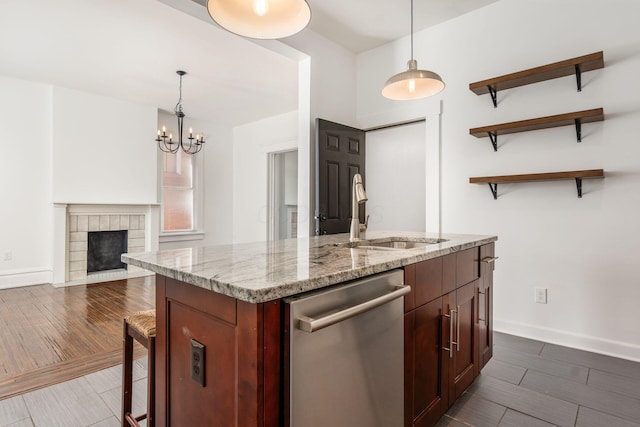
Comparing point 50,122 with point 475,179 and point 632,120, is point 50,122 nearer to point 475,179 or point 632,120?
point 475,179

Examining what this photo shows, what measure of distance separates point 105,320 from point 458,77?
13.2 ft

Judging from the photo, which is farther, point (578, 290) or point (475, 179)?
point (475, 179)

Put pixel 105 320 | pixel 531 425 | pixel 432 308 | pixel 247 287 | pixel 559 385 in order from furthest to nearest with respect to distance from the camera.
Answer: pixel 105 320 → pixel 559 385 → pixel 531 425 → pixel 432 308 → pixel 247 287

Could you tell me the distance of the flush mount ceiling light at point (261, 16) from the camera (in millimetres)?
1574

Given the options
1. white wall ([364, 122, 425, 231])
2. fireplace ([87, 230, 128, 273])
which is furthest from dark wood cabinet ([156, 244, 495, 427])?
fireplace ([87, 230, 128, 273])

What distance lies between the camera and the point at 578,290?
273cm

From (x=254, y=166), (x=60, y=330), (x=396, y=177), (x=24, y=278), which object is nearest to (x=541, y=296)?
(x=396, y=177)

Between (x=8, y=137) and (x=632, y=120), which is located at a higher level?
(x=8, y=137)

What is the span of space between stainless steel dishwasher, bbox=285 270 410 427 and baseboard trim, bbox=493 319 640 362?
7.04 feet

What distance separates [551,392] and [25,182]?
19.6ft

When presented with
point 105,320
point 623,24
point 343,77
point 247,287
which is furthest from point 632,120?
point 105,320

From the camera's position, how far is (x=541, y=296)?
2.90 meters

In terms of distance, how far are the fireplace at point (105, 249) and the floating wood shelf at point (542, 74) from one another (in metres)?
5.30

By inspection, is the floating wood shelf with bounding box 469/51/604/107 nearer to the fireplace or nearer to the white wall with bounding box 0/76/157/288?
the white wall with bounding box 0/76/157/288
